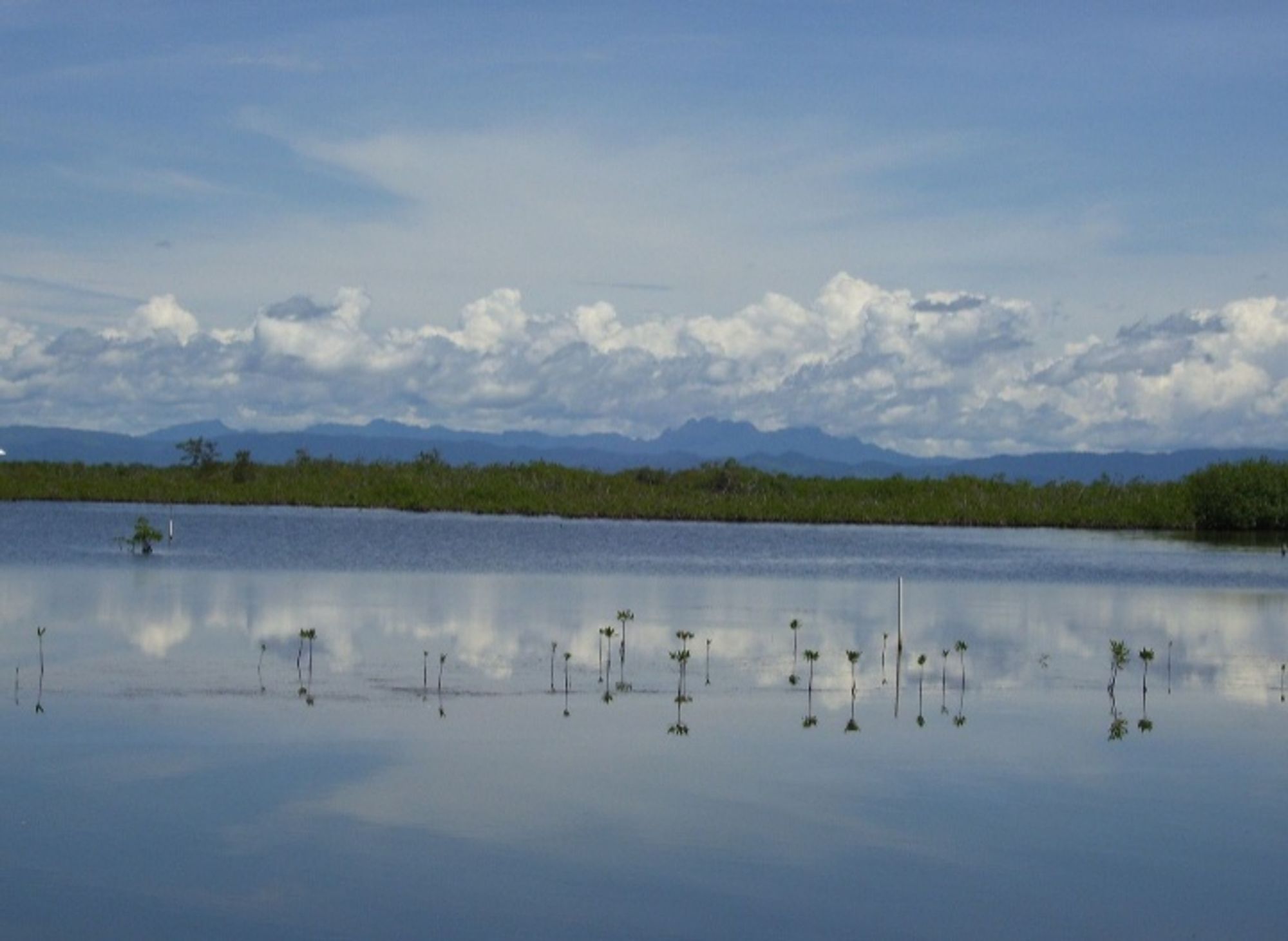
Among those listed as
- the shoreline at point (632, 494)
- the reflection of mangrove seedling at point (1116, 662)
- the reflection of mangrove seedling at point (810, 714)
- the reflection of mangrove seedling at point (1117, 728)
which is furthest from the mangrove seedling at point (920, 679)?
the shoreline at point (632, 494)

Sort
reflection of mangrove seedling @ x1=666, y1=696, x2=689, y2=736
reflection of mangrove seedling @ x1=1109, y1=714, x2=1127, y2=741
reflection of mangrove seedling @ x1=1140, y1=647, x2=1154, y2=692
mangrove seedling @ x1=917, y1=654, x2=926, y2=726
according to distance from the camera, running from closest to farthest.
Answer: reflection of mangrove seedling @ x1=666, y1=696, x2=689, y2=736, reflection of mangrove seedling @ x1=1109, y1=714, x2=1127, y2=741, mangrove seedling @ x1=917, y1=654, x2=926, y2=726, reflection of mangrove seedling @ x1=1140, y1=647, x2=1154, y2=692

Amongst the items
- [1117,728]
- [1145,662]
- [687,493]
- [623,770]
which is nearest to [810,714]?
[1117,728]

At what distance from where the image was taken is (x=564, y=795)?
564 inches

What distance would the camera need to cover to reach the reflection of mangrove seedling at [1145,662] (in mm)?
20266

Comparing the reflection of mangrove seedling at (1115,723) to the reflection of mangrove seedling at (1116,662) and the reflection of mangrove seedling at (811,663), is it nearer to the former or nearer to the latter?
the reflection of mangrove seedling at (1116,662)

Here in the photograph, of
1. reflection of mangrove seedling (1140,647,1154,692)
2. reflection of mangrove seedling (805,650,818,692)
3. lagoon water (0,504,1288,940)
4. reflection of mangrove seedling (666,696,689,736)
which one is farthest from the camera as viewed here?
reflection of mangrove seedling (805,650,818,692)

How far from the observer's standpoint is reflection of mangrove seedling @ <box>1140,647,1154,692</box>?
66.5 ft

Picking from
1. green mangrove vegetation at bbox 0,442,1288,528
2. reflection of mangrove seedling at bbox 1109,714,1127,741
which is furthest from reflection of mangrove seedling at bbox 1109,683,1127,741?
green mangrove vegetation at bbox 0,442,1288,528

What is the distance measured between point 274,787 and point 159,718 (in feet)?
11.3

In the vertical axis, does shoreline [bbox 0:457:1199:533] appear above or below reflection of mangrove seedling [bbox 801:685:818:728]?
above

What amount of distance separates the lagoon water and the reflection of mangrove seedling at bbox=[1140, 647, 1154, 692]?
156 mm

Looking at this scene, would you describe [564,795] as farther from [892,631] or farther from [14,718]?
[892,631]

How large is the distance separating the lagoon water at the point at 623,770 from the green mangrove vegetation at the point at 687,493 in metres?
37.7

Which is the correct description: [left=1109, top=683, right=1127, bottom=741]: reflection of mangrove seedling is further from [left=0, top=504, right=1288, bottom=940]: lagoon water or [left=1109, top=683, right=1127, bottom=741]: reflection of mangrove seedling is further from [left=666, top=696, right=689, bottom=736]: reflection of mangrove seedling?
[left=666, top=696, right=689, bottom=736]: reflection of mangrove seedling
